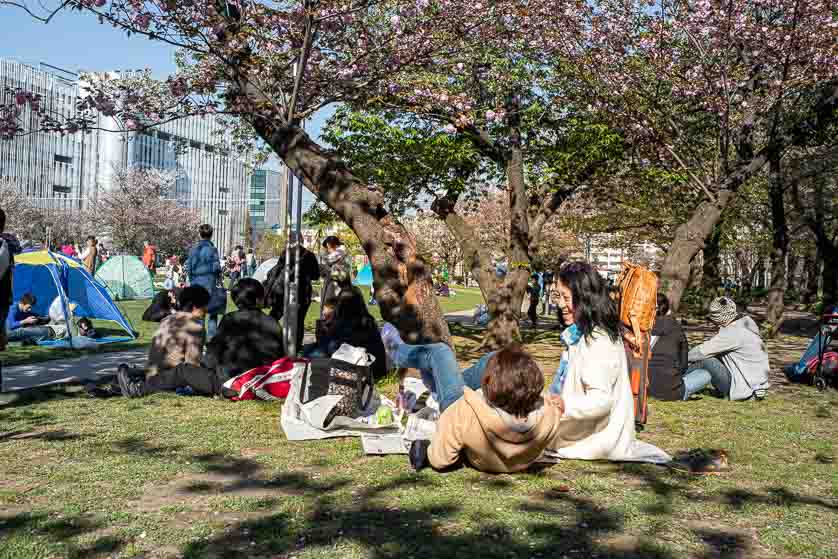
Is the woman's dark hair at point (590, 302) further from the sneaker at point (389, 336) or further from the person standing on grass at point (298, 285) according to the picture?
the person standing on grass at point (298, 285)

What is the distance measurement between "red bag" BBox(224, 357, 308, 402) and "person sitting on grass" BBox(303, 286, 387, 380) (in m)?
1.08

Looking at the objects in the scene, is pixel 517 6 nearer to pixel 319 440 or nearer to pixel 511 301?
pixel 511 301

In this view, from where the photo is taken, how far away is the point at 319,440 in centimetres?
613

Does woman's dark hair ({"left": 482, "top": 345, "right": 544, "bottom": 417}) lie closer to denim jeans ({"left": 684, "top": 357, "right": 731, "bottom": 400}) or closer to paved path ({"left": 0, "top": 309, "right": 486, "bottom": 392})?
denim jeans ({"left": 684, "top": 357, "right": 731, "bottom": 400})

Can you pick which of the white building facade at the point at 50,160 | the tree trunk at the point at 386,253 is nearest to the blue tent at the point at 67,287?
the tree trunk at the point at 386,253

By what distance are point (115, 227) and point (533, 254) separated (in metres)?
67.7

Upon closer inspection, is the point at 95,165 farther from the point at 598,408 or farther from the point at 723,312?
the point at 598,408

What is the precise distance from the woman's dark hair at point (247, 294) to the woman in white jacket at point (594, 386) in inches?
134

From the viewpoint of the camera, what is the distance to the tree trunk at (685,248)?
11.6 meters

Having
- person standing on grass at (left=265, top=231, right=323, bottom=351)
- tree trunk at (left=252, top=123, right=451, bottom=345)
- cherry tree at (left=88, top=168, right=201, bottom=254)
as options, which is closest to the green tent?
person standing on grass at (left=265, top=231, right=323, bottom=351)

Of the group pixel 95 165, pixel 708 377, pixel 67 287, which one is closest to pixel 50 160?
pixel 95 165

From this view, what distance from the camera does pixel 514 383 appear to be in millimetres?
4797

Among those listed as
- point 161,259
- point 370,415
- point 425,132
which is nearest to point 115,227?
point 161,259

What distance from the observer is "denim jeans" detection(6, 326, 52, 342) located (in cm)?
1233
